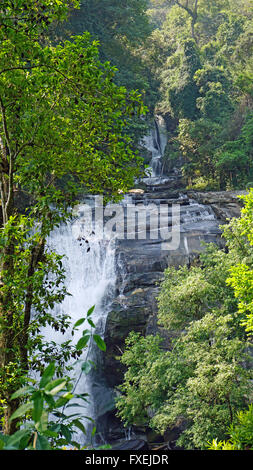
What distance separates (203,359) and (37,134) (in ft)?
16.9

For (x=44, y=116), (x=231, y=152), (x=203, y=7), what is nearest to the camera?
(x=44, y=116)

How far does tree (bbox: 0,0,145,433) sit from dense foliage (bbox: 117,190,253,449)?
136 inches

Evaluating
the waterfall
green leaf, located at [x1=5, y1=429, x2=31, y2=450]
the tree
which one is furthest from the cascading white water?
the waterfall

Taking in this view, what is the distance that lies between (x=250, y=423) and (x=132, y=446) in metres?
4.73

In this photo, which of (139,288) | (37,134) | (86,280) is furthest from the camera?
(86,280)

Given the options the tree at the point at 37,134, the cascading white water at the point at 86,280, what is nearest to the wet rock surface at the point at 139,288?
the cascading white water at the point at 86,280

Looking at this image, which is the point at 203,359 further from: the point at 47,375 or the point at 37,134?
the point at 47,375

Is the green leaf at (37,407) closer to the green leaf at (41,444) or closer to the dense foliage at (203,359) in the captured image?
the green leaf at (41,444)

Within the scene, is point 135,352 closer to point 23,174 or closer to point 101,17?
point 23,174

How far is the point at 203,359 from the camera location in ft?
23.6

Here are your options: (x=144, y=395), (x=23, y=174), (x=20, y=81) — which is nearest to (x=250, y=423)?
(x=144, y=395)

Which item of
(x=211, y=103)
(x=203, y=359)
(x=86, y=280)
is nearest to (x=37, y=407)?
(x=203, y=359)

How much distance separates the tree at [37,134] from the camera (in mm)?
3428

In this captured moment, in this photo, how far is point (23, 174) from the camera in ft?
12.5
